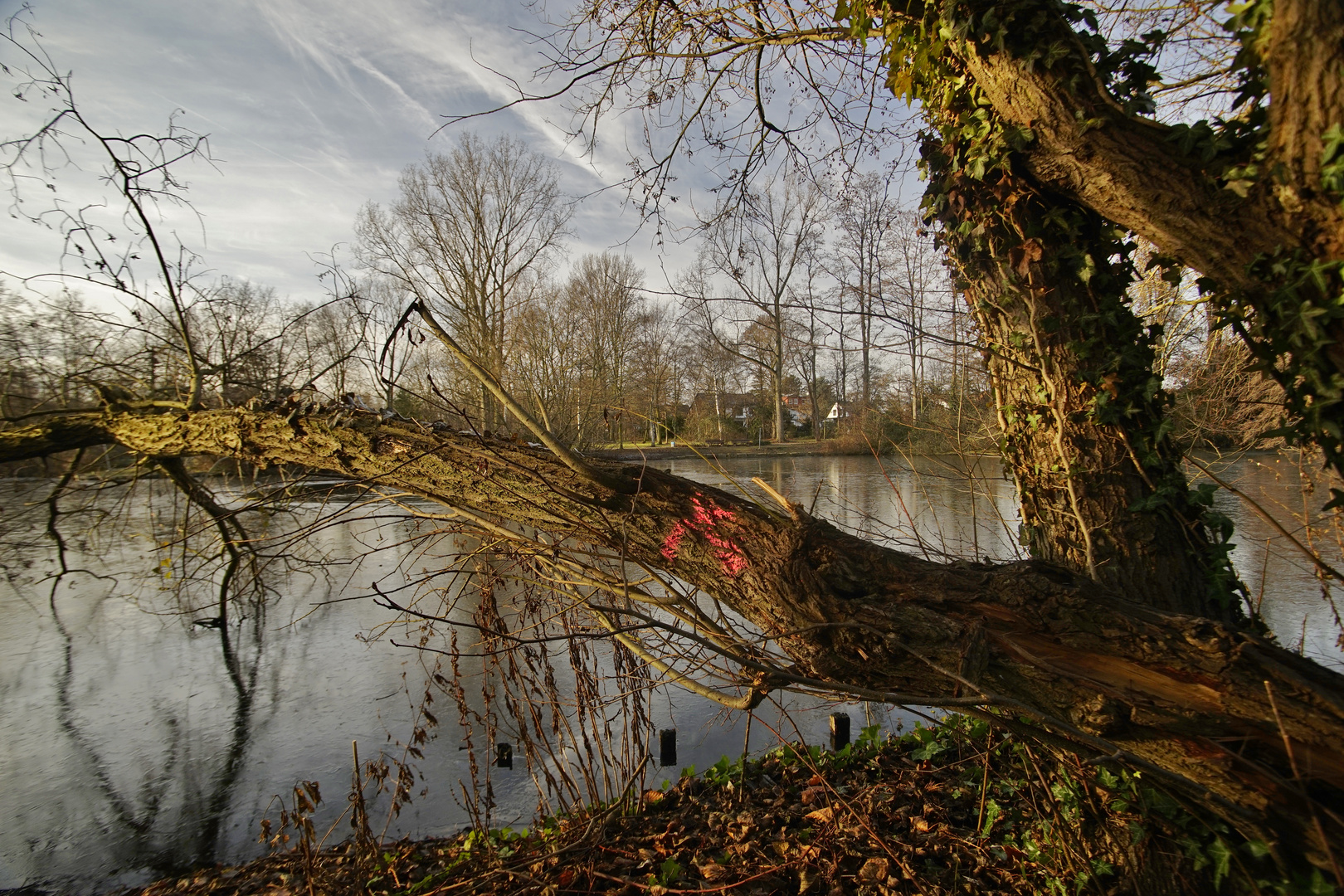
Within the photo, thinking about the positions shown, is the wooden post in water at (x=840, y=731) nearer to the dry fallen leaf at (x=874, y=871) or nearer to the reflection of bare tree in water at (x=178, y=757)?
the dry fallen leaf at (x=874, y=871)

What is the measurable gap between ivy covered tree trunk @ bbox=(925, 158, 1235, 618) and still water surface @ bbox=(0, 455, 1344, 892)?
0.36 m

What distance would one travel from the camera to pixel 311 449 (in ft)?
11.1

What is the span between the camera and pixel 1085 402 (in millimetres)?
2623

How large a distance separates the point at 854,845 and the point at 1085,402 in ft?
7.20

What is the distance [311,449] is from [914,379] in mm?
A: 3174

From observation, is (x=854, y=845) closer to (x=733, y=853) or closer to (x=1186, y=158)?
(x=733, y=853)

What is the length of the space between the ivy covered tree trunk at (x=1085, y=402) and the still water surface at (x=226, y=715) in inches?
14.0

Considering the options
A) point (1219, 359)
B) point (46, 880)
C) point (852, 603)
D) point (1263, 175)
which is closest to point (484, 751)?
point (46, 880)

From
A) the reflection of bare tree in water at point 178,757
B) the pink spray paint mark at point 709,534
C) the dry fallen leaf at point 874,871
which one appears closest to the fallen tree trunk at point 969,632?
the pink spray paint mark at point 709,534

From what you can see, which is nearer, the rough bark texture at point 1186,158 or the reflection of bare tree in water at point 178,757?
the rough bark texture at point 1186,158

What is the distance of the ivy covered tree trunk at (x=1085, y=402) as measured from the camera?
2.53 meters

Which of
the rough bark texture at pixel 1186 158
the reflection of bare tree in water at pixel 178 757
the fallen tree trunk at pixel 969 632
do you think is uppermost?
the rough bark texture at pixel 1186 158

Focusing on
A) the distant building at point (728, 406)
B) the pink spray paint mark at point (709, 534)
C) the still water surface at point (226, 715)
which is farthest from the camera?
the distant building at point (728, 406)

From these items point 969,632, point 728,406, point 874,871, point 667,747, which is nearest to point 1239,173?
point 969,632
